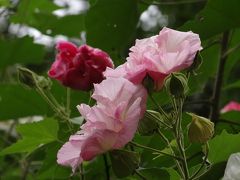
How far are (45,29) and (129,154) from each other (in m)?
1.03

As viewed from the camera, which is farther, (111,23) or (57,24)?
(57,24)

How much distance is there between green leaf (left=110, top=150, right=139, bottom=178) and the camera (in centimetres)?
66

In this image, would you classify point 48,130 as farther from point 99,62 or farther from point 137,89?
point 137,89

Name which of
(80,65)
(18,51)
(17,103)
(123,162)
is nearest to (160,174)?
(123,162)

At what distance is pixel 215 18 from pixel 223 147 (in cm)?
35

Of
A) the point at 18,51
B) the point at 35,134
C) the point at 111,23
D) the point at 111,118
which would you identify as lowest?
the point at 18,51

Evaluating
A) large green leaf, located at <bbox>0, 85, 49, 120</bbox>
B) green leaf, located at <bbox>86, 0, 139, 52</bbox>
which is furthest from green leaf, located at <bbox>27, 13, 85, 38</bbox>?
green leaf, located at <bbox>86, 0, 139, 52</bbox>

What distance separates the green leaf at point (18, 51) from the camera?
4.96 feet

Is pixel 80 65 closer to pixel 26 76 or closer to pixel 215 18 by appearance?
pixel 26 76

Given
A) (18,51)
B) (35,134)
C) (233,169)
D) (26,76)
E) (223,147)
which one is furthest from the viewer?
(18,51)

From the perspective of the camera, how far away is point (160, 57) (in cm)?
66

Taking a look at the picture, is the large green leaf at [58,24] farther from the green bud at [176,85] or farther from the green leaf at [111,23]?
the green bud at [176,85]

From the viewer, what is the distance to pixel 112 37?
1109 millimetres

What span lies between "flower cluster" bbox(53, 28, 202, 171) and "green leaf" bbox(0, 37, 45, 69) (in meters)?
0.86
